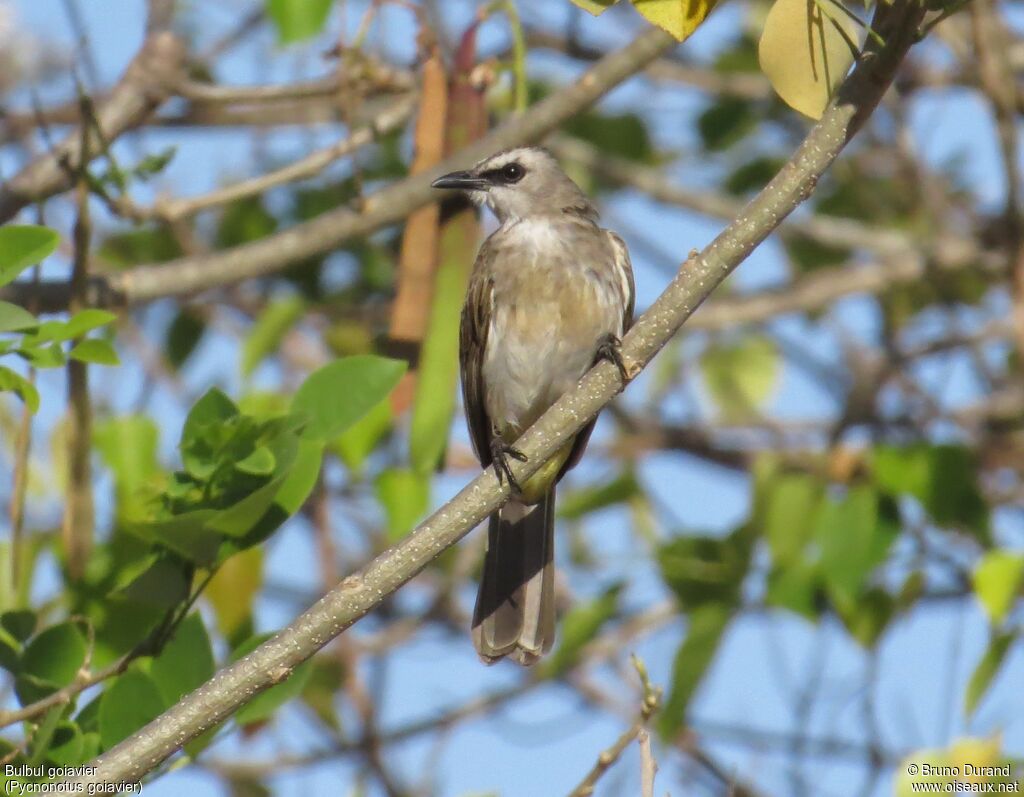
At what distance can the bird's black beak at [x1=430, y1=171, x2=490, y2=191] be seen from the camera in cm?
377

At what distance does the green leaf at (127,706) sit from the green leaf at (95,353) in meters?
0.53

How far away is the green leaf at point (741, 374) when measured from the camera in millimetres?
6270

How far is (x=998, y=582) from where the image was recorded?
12.2 ft

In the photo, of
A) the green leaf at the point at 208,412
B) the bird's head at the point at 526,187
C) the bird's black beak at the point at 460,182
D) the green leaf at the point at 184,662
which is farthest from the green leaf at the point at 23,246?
the bird's head at the point at 526,187

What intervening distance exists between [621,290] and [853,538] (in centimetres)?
96

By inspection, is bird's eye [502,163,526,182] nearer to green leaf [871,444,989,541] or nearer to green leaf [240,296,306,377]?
green leaf [240,296,306,377]

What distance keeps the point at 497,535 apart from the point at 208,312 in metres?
1.83

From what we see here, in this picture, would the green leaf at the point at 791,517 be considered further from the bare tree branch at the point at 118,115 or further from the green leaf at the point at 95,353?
the green leaf at the point at 95,353

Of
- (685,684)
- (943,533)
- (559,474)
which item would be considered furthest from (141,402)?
(943,533)

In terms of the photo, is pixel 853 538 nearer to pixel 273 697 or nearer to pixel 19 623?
pixel 273 697

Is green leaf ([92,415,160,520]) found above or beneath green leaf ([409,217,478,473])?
beneath

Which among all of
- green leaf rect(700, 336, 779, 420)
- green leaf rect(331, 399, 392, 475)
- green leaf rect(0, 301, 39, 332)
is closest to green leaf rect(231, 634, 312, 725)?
green leaf rect(0, 301, 39, 332)

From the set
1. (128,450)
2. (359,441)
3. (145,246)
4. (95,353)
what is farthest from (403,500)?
(145,246)

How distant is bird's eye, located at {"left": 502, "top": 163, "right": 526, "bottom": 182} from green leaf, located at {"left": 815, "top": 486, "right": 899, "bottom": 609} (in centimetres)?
137
